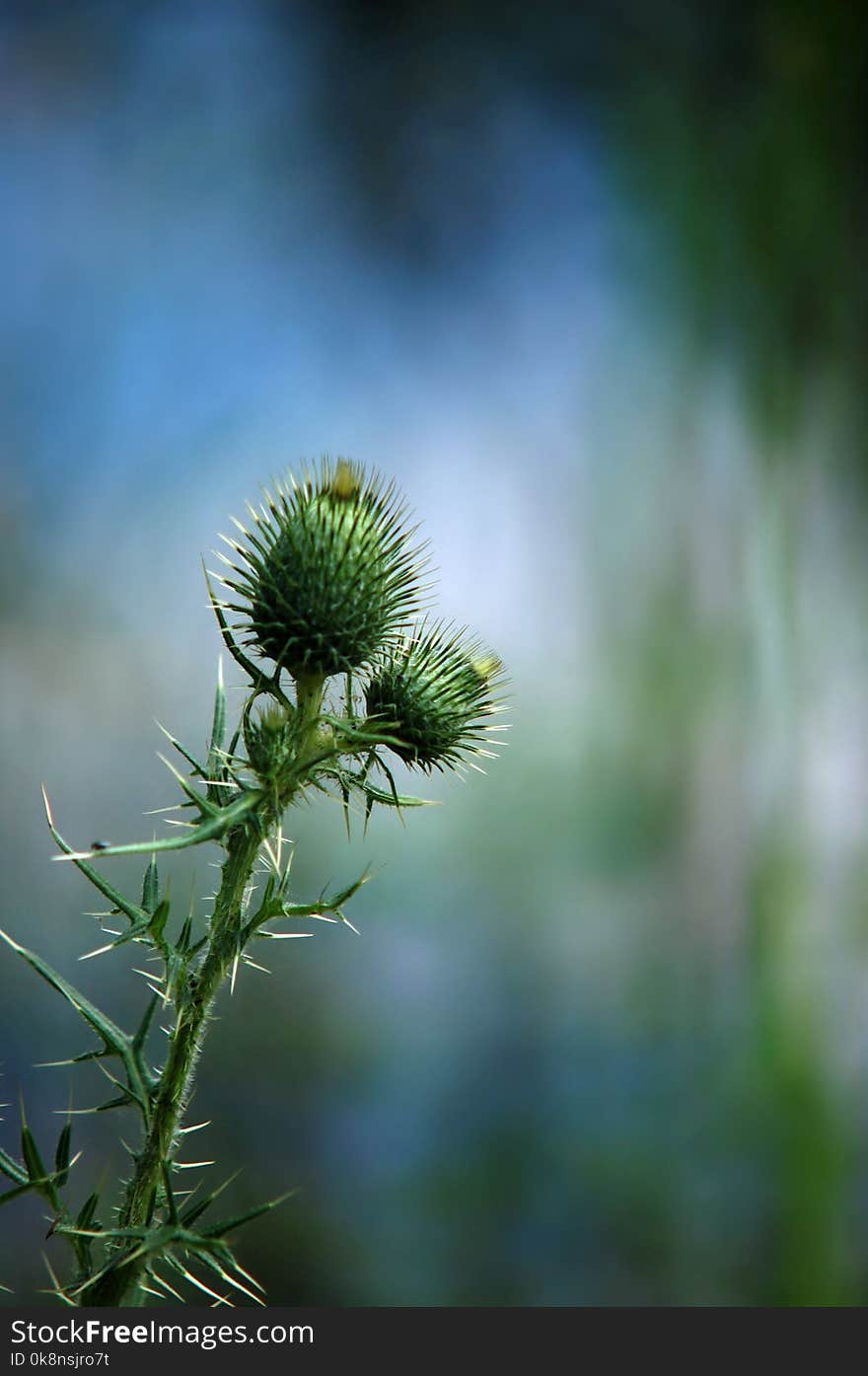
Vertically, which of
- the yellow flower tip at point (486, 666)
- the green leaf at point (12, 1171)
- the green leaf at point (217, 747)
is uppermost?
the yellow flower tip at point (486, 666)

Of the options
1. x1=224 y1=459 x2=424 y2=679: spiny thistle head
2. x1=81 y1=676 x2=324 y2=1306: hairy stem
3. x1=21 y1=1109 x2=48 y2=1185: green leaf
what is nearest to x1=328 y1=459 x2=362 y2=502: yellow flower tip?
x1=224 y1=459 x2=424 y2=679: spiny thistle head

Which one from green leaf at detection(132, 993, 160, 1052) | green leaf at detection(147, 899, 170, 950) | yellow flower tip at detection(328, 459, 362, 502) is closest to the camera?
green leaf at detection(132, 993, 160, 1052)

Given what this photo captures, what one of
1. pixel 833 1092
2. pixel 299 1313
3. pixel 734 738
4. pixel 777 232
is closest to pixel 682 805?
pixel 734 738

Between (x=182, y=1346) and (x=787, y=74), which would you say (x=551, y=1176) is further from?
(x=787, y=74)

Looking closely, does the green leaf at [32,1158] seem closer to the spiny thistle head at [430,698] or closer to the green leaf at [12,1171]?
the green leaf at [12,1171]

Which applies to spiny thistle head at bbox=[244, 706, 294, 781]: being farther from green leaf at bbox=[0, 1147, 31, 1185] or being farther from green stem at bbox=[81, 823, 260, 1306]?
green leaf at bbox=[0, 1147, 31, 1185]

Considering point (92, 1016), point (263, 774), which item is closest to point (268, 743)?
point (263, 774)

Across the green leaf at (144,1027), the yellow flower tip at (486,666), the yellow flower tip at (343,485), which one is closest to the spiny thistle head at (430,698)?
the yellow flower tip at (486,666)

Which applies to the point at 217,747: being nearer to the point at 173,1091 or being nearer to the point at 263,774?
the point at 263,774
